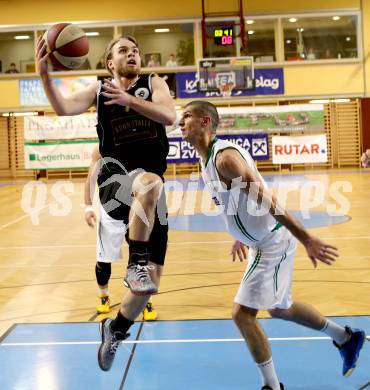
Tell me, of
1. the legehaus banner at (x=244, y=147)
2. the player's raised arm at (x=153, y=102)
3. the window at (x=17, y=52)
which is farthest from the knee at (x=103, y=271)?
the window at (x=17, y=52)

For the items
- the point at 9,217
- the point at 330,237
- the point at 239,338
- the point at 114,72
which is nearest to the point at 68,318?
the point at 239,338

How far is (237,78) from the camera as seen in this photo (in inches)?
781

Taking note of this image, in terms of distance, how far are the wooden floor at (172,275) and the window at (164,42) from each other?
12.5 metres

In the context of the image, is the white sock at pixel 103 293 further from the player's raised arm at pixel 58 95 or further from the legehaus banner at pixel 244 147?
the legehaus banner at pixel 244 147

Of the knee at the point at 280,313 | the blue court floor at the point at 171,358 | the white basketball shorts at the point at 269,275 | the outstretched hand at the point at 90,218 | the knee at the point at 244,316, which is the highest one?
the outstretched hand at the point at 90,218

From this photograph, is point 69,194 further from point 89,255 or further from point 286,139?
point 89,255

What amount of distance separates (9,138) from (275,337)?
71.4ft

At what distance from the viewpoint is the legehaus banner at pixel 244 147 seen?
20688mm

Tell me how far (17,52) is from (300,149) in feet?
37.6

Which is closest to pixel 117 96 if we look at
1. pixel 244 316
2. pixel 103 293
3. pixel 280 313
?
pixel 244 316

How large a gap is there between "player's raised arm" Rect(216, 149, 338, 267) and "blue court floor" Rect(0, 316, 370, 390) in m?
1.12

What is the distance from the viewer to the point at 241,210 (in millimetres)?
3549

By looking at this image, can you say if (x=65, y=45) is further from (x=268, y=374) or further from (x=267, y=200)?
(x=268, y=374)

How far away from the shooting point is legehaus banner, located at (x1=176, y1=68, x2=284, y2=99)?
21.8 meters
